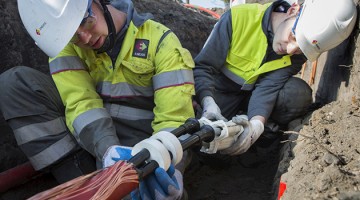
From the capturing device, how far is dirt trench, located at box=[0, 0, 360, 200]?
165 centimetres

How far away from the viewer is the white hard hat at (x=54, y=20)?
1920mm

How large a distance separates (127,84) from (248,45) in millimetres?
1009

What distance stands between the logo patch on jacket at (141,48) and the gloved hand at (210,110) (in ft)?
1.65

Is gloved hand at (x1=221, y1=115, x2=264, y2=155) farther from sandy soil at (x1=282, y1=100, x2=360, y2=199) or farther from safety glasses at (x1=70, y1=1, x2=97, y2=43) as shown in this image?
safety glasses at (x1=70, y1=1, x2=97, y2=43)

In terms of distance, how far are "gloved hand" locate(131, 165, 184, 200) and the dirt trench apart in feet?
1.59

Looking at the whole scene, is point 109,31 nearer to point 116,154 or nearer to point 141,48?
point 141,48

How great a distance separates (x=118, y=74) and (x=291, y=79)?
4.12ft

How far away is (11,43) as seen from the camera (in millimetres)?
2906

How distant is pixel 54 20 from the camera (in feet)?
6.33

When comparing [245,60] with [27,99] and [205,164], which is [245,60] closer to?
[205,164]

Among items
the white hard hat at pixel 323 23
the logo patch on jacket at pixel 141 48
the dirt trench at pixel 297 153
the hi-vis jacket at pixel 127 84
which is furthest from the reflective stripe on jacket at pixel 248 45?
the logo patch on jacket at pixel 141 48

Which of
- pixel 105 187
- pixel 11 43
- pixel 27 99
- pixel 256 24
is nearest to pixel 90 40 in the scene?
pixel 27 99

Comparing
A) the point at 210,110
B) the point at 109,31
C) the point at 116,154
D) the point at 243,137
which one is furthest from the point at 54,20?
the point at 243,137

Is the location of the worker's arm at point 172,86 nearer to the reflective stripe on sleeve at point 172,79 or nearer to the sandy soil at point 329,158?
the reflective stripe on sleeve at point 172,79
